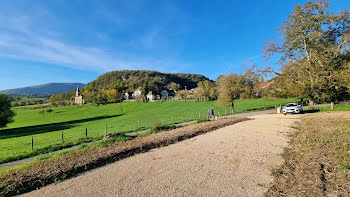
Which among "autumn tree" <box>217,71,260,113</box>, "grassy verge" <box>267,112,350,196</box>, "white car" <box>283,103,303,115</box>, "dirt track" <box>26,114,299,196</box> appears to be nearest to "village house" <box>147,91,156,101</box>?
"autumn tree" <box>217,71,260,113</box>

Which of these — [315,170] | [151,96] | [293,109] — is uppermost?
[151,96]

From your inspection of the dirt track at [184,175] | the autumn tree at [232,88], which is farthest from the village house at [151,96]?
the dirt track at [184,175]

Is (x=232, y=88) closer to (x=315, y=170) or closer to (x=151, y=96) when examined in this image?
(x=315, y=170)

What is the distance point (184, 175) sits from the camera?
231 inches

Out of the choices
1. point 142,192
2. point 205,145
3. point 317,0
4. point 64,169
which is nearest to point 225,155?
point 205,145

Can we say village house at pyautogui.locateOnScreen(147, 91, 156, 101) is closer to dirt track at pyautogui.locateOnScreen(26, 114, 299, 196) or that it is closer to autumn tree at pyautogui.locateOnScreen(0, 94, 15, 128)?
autumn tree at pyautogui.locateOnScreen(0, 94, 15, 128)

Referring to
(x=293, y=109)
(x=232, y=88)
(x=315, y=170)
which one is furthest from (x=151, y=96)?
(x=315, y=170)

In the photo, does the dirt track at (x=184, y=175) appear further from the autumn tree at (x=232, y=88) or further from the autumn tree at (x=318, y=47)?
the autumn tree at (x=232, y=88)

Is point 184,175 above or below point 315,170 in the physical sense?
below

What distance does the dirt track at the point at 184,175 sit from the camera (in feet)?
16.0

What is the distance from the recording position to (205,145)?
31.9 feet

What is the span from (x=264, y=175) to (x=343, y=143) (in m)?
5.81

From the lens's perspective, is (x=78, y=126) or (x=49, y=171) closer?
(x=49, y=171)

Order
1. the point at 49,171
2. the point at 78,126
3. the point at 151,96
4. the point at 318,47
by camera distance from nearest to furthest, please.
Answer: the point at 49,171 < the point at 318,47 < the point at 78,126 < the point at 151,96
